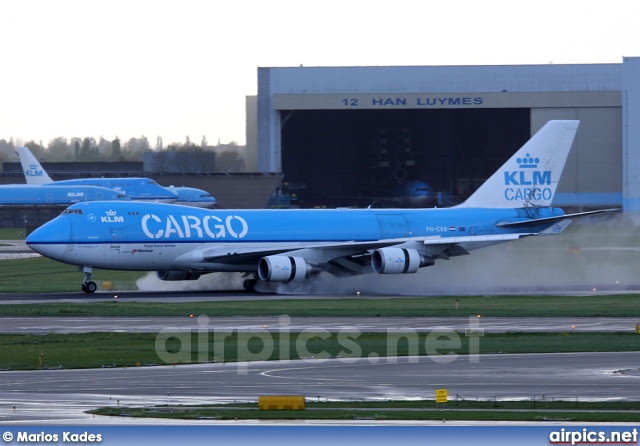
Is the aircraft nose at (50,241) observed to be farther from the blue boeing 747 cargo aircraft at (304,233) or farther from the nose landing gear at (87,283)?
the nose landing gear at (87,283)

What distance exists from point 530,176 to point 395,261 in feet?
34.4

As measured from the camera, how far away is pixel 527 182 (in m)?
53.5

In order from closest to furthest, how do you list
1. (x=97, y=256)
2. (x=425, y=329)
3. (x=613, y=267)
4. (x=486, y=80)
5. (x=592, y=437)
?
1. (x=592, y=437)
2. (x=425, y=329)
3. (x=97, y=256)
4. (x=613, y=267)
5. (x=486, y=80)

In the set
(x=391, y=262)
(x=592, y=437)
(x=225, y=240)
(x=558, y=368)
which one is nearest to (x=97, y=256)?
(x=225, y=240)

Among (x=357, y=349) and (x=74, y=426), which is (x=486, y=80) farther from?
(x=74, y=426)

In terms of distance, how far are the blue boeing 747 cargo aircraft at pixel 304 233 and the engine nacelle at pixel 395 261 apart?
5 cm

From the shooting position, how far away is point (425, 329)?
3256 cm

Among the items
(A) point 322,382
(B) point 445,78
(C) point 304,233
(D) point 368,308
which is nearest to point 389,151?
(B) point 445,78

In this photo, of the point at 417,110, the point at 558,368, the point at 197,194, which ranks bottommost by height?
the point at 558,368

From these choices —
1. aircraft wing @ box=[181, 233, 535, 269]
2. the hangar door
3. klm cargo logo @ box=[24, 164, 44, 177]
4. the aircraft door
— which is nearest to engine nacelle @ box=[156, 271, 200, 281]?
aircraft wing @ box=[181, 233, 535, 269]

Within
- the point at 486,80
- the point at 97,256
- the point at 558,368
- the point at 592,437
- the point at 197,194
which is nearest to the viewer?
the point at 592,437

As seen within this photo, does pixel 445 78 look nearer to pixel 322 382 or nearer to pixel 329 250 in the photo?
pixel 329 250

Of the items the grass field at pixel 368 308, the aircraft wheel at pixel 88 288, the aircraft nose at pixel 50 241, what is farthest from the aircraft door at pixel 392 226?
the aircraft nose at pixel 50 241

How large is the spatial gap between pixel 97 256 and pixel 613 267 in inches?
1065
